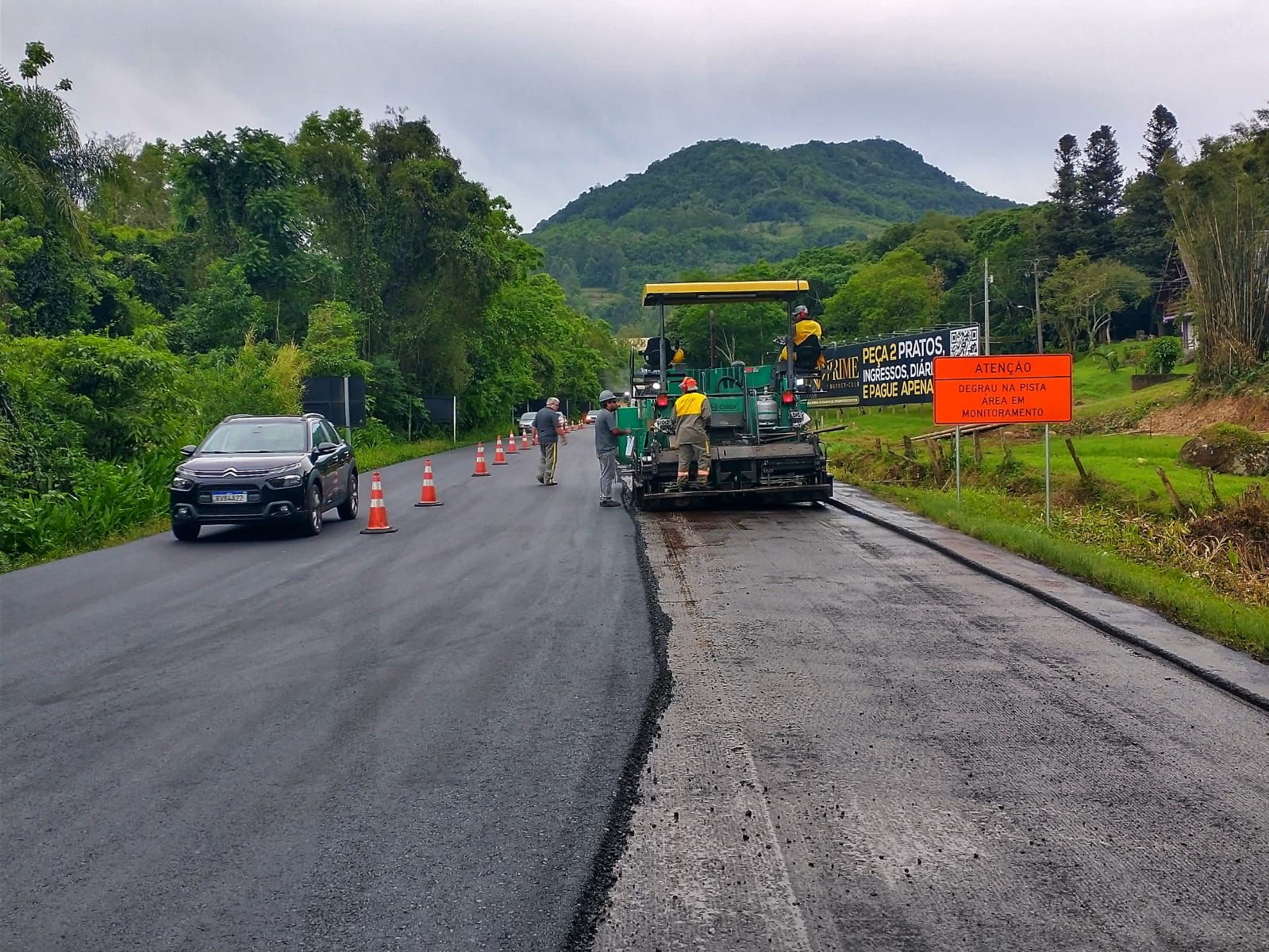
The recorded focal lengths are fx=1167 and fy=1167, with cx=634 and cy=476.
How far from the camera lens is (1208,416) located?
108ft

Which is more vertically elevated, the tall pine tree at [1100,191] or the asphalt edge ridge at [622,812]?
the tall pine tree at [1100,191]

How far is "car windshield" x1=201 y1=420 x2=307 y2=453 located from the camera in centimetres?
1591

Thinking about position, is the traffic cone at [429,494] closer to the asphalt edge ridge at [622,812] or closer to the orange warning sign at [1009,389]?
the orange warning sign at [1009,389]

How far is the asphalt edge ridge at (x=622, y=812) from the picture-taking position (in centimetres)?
379

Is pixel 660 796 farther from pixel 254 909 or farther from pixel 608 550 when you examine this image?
pixel 608 550

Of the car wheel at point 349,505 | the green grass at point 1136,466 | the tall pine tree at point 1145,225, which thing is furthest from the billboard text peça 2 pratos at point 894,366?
the tall pine tree at point 1145,225

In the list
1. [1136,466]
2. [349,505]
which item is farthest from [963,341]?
[349,505]

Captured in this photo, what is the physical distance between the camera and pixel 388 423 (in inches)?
1772

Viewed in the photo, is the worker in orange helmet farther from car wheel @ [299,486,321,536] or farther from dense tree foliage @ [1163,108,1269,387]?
dense tree foliage @ [1163,108,1269,387]

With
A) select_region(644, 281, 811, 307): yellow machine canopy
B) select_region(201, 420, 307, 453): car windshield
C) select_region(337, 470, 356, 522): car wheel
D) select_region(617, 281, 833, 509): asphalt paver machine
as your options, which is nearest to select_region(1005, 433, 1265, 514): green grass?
select_region(617, 281, 833, 509): asphalt paver machine

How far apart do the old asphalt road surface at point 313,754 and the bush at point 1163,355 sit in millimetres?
42496

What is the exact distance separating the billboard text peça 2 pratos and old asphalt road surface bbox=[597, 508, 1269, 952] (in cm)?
1866

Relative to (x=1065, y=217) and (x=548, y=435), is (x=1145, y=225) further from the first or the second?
(x=548, y=435)

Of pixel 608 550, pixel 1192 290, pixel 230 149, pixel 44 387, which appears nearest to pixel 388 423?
pixel 230 149
